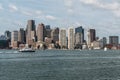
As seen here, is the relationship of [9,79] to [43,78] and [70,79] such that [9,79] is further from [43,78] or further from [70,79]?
[70,79]

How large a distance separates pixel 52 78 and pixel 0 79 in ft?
31.9

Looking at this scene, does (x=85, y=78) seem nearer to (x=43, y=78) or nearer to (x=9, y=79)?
(x=43, y=78)

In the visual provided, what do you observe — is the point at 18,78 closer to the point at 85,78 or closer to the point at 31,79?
the point at 31,79

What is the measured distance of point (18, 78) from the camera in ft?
267

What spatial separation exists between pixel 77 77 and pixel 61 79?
4760mm

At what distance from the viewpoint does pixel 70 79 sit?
7819 cm

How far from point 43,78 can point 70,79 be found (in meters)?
5.66

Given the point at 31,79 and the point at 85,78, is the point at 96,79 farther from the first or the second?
the point at 31,79

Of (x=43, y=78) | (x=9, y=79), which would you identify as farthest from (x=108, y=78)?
(x=9, y=79)

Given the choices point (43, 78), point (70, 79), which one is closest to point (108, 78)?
point (70, 79)

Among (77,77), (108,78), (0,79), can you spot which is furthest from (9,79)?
(108,78)

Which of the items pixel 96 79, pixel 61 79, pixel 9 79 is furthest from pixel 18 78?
pixel 96 79

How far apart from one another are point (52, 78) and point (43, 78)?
1.78 metres

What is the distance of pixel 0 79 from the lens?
261ft
